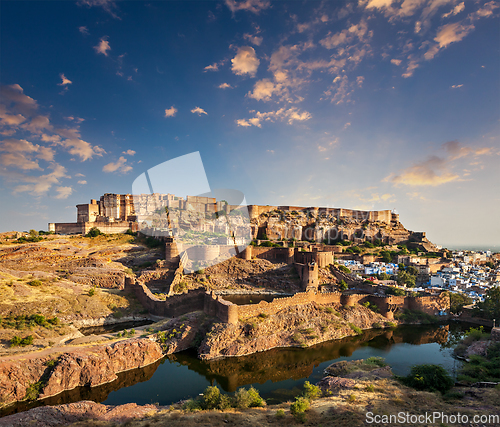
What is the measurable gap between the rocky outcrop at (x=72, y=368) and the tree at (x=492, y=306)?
29784 mm

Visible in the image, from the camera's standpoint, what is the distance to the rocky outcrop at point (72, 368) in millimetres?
13039

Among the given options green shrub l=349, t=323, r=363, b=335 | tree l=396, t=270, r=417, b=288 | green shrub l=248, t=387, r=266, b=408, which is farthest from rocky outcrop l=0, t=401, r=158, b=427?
tree l=396, t=270, r=417, b=288

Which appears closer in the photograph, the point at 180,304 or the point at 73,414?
the point at 73,414

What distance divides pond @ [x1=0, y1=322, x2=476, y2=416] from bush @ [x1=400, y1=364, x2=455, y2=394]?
2782 millimetres

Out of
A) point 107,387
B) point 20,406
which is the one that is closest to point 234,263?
point 107,387

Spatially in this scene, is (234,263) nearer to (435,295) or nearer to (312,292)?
(312,292)

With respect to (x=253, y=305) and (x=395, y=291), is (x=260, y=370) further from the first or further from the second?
(x=395, y=291)

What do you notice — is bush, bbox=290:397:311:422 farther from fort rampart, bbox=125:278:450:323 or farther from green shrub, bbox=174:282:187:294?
green shrub, bbox=174:282:187:294

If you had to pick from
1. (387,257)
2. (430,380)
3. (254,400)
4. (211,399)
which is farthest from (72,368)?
(387,257)

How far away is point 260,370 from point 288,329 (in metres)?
4.68

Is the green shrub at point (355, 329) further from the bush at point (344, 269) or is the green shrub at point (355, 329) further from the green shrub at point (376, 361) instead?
the bush at point (344, 269)

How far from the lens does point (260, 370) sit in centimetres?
1692

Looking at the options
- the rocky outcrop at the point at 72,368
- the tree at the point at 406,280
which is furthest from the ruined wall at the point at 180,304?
the tree at the point at 406,280

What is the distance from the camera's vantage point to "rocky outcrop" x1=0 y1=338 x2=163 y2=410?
13.0 meters
